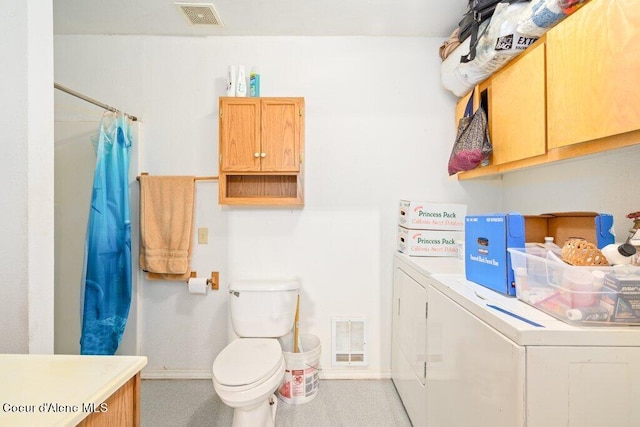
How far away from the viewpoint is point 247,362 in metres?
1.58

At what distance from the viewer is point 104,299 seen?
1880 mm

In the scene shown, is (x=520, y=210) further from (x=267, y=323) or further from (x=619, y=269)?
(x=267, y=323)

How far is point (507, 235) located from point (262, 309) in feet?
4.70

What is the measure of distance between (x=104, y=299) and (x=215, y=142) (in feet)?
4.04

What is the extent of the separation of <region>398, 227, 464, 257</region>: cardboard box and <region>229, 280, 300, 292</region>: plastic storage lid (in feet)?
2.59

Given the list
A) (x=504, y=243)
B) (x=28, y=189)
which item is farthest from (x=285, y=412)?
(x=28, y=189)

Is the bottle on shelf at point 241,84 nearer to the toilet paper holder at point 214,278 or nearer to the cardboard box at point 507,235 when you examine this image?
the toilet paper holder at point 214,278

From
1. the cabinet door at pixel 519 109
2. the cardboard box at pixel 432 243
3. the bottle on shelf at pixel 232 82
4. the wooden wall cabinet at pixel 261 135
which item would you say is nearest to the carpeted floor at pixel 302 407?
the cardboard box at pixel 432 243

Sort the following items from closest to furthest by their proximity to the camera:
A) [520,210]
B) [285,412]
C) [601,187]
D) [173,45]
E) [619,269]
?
[619,269] < [601,187] < [285,412] < [520,210] < [173,45]

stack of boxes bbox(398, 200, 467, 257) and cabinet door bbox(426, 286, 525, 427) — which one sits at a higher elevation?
stack of boxes bbox(398, 200, 467, 257)

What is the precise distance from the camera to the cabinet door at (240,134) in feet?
6.48

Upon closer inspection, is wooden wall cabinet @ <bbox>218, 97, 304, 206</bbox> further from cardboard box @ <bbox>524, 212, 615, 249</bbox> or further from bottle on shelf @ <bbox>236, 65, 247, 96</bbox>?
cardboard box @ <bbox>524, 212, 615, 249</bbox>

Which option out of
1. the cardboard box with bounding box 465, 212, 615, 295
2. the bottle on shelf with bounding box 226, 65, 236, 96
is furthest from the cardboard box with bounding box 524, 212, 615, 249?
the bottle on shelf with bounding box 226, 65, 236, 96

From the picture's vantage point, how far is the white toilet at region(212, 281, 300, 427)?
143 centimetres
